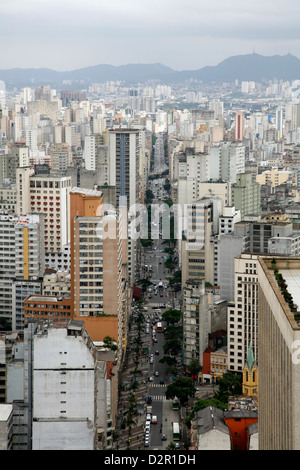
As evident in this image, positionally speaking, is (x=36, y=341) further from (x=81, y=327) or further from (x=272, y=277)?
(x=272, y=277)

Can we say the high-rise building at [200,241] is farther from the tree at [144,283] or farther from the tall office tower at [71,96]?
the tall office tower at [71,96]

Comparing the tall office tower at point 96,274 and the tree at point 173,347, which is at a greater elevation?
the tall office tower at point 96,274

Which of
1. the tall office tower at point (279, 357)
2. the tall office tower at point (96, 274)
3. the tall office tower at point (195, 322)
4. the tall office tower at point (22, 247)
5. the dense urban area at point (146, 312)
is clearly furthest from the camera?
the tall office tower at point (22, 247)

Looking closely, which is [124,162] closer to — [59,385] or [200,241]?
[200,241]

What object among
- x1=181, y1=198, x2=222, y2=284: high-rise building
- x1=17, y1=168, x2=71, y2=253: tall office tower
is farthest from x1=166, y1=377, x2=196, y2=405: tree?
x1=17, y1=168, x2=71, y2=253: tall office tower

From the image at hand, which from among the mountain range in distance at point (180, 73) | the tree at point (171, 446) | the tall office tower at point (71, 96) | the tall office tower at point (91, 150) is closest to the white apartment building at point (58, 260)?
the tree at point (171, 446)

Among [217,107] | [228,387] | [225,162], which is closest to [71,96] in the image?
[217,107]
